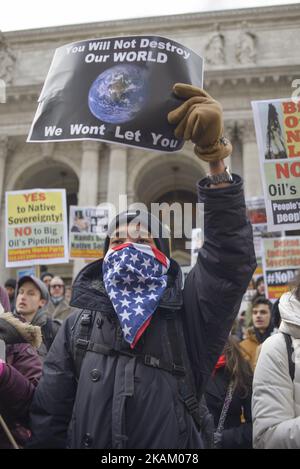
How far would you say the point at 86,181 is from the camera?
2077 cm

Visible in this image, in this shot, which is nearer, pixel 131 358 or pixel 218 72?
pixel 131 358

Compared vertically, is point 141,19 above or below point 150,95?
above

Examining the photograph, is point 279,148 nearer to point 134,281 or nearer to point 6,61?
point 134,281

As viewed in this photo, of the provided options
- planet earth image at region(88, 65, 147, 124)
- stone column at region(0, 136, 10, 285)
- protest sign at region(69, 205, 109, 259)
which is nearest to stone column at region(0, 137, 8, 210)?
stone column at region(0, 136, 10, 285)

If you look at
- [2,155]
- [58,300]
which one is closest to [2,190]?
[2,155]

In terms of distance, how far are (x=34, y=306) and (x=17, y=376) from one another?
2.50 meters

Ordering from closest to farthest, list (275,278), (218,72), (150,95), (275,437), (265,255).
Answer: (275,437)
(150,95)
(275,278)
(265,255)
(218,72)

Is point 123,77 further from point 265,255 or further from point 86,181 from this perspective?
point 86,181

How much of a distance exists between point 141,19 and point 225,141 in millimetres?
22661

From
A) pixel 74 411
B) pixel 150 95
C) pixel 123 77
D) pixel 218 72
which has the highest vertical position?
pixel 218 72

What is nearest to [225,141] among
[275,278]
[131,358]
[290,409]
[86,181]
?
[131,358]

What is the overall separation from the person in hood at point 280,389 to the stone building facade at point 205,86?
667 inches

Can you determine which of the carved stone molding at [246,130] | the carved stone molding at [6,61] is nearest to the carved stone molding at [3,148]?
the carved stone molding at [6,61]

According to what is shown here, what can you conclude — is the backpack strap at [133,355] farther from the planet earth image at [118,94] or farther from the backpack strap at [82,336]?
A: the planet earth image at [118,94]
